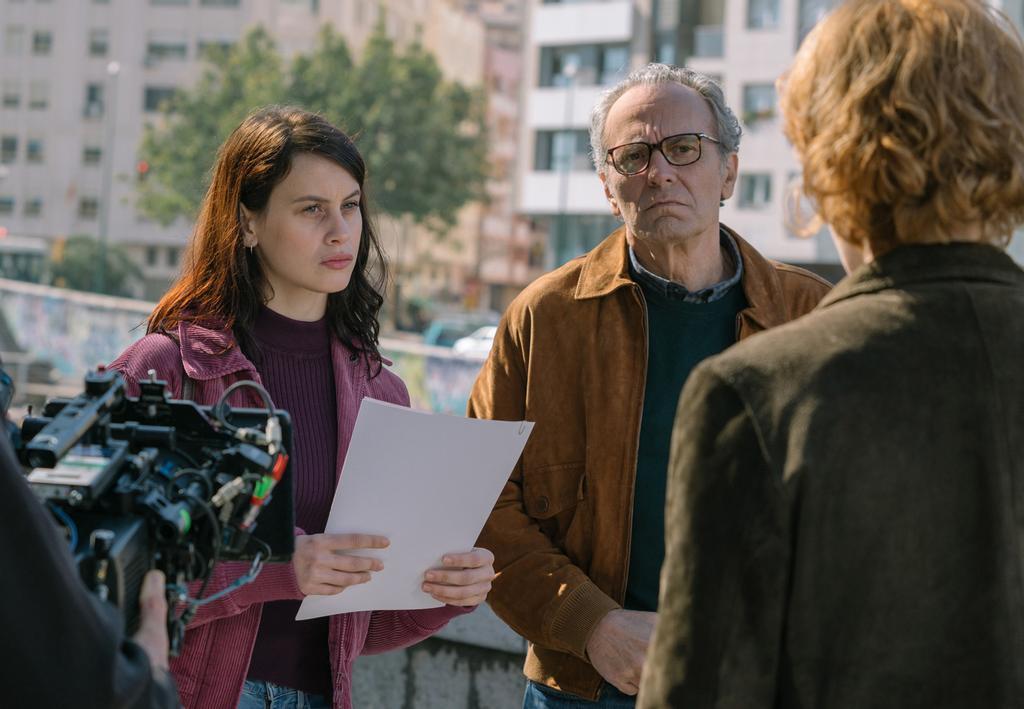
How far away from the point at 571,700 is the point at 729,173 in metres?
1.49

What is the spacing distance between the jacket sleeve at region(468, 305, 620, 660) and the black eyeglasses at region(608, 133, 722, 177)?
49 cm

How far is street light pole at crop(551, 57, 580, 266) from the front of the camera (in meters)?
48.3

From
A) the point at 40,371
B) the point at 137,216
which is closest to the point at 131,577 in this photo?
the point at 40,371

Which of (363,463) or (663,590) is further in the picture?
(363,463)

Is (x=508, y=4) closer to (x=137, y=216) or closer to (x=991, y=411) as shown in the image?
(x=137, y=216)

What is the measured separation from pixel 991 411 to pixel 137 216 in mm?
66141

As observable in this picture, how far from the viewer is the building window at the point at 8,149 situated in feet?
217

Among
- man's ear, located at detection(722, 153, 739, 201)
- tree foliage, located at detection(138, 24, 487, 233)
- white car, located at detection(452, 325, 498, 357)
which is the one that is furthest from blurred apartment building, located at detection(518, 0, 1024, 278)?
man's ear, located at detection(722, 153, 739, 201)

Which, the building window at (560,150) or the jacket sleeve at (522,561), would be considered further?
the building window at (560,150)

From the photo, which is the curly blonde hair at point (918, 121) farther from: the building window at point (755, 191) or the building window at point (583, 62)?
the building window at point (583, 62)

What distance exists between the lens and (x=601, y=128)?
3559 millimetres

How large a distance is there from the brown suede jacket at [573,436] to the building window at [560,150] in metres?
45.7

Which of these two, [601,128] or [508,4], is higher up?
[508,4]

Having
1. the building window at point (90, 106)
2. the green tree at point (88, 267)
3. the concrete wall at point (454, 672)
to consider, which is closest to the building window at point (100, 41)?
the building window at point (90, 106)
